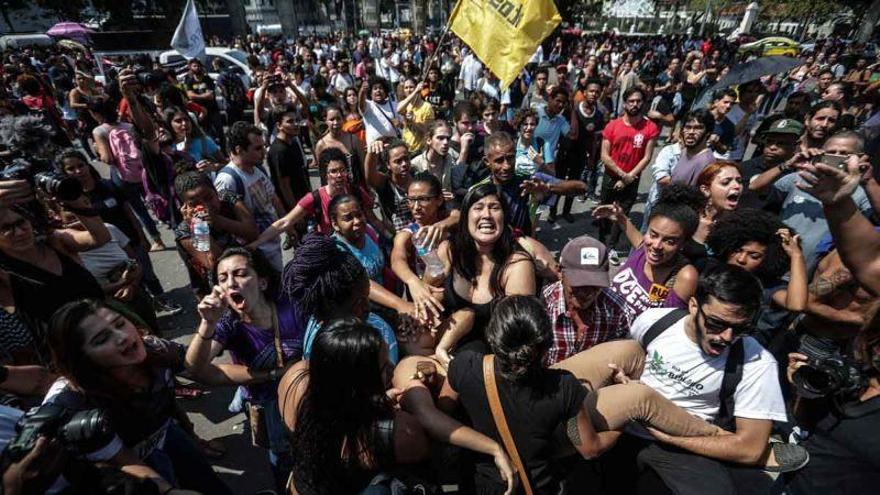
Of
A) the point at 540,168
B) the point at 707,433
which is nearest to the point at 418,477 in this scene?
the point at 707,433

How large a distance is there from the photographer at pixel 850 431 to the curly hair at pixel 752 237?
1.20 m

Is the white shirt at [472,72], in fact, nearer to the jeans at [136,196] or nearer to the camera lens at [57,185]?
the jeans at [136,196]

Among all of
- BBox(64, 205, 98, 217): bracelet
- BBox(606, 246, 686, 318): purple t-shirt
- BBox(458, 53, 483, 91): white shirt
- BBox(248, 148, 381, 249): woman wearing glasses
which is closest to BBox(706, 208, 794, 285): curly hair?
BBox(606, 246, 686, 318): purple t-shirt

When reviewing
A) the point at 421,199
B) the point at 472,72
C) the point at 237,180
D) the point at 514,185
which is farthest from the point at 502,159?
the point at 472,72

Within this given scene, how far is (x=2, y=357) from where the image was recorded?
2.42m

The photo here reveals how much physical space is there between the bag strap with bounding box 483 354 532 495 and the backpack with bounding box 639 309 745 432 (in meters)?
1.04

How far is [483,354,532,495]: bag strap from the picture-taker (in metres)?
1.85

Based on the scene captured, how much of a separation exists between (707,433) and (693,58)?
1590cm

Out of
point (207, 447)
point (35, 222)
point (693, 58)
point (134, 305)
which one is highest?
point (693, 58)

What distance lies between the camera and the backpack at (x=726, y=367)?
2117mm

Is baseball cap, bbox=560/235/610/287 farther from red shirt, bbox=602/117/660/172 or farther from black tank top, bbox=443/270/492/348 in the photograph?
red shirt, bbox=602/117/660/172

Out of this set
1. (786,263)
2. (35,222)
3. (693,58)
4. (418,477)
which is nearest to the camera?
(418,477)

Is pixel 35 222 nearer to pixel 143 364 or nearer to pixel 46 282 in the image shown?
pixel 46 282

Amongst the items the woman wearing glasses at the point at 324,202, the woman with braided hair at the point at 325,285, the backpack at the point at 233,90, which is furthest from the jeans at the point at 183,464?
the backpack at the point at 233,90
